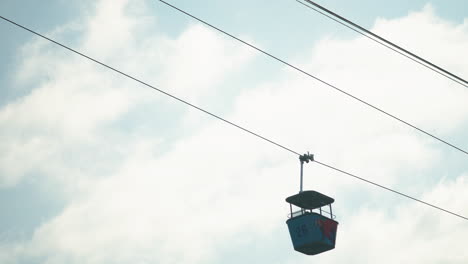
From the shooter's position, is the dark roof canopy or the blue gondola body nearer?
the dark roof canopy

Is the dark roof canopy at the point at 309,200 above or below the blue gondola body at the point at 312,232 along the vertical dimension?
above

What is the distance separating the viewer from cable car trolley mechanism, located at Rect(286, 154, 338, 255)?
71.6ft

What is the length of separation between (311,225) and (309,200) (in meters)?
1.05

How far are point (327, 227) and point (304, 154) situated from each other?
208 inches

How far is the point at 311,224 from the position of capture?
72.1 feet

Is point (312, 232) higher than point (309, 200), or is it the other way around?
point (309, 200)

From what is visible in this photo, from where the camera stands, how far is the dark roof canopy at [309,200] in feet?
70.7

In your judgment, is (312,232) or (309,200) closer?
(312,232)

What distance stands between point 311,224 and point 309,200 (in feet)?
3.31

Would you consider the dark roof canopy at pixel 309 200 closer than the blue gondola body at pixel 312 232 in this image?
Yes

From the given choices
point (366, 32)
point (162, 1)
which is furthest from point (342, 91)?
point (162, 1)

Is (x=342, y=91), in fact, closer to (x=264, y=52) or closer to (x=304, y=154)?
(x=264, y=52)

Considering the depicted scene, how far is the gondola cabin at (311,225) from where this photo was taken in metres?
21.8

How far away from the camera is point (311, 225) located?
72.1 feet
